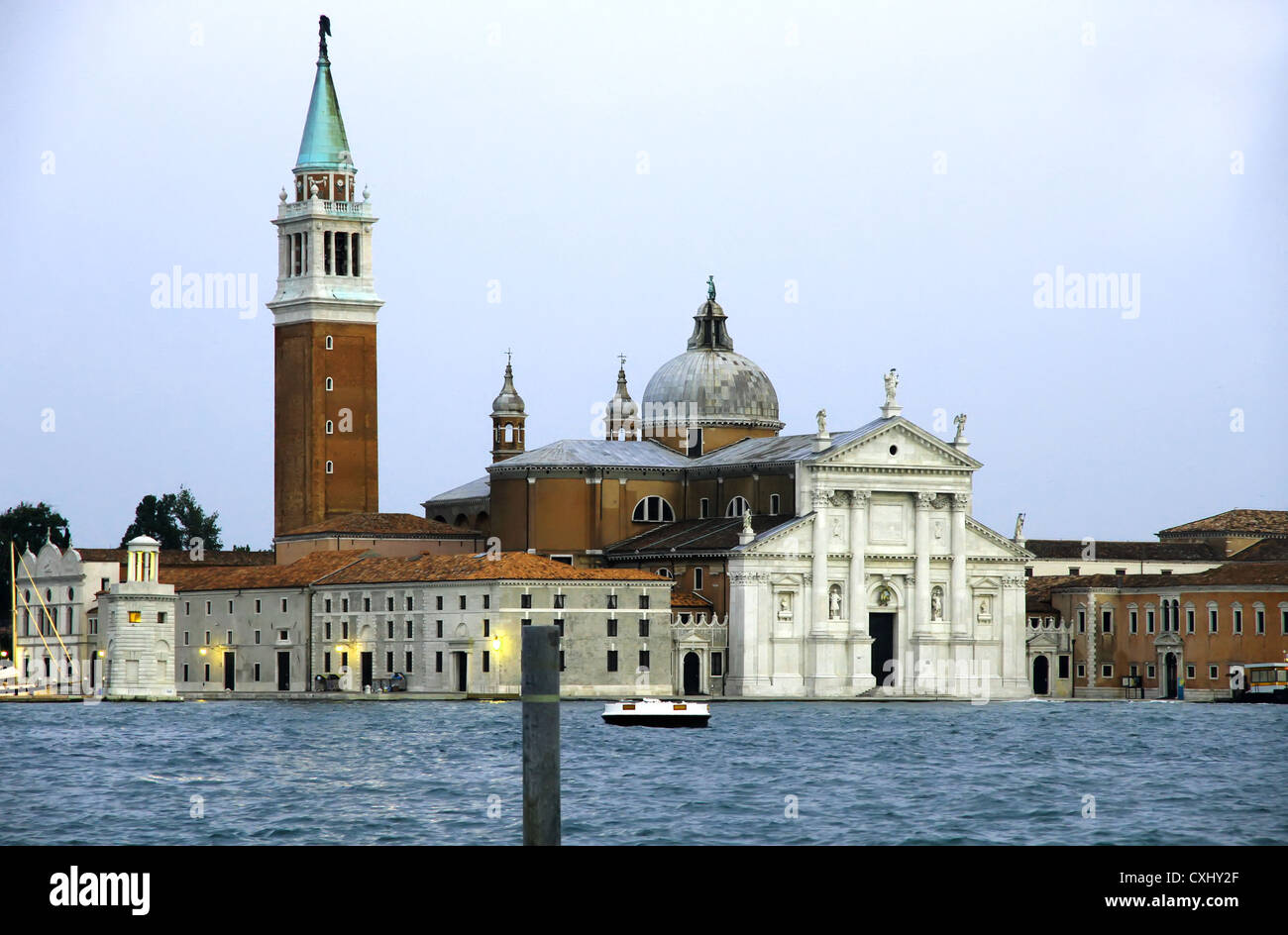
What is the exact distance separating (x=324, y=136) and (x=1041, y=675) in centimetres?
2805

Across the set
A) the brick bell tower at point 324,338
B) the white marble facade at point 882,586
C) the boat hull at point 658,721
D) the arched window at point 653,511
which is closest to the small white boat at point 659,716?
the boat hull at point 658,721

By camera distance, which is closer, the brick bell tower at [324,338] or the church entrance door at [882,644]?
the church entrance door at [882,644]

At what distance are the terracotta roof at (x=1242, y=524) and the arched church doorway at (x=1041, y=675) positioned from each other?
14307 millimetres

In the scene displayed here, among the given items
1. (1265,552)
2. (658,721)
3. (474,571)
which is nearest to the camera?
(658,721)

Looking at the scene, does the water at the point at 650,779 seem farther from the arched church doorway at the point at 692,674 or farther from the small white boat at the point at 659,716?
the arched church doorway at the point at 692,674

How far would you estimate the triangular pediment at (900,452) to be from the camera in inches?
2847

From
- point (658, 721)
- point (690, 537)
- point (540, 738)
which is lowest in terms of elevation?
point (658, 721)

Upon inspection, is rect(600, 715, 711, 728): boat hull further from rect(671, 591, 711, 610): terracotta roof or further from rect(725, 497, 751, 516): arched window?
rect(725, 497, 751, 516): arched window

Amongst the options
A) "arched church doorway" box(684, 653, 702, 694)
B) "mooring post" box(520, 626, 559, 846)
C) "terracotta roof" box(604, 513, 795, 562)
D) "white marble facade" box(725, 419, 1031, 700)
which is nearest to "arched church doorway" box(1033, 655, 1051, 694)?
"white marble facade" box(725, 419, 1031, 700)

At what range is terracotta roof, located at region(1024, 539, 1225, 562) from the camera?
290 ft

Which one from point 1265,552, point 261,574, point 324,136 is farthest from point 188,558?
point 1265,552

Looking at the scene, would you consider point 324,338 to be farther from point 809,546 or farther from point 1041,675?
point 1041,675

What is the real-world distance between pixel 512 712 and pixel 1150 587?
2675 cm

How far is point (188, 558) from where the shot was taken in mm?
81188
